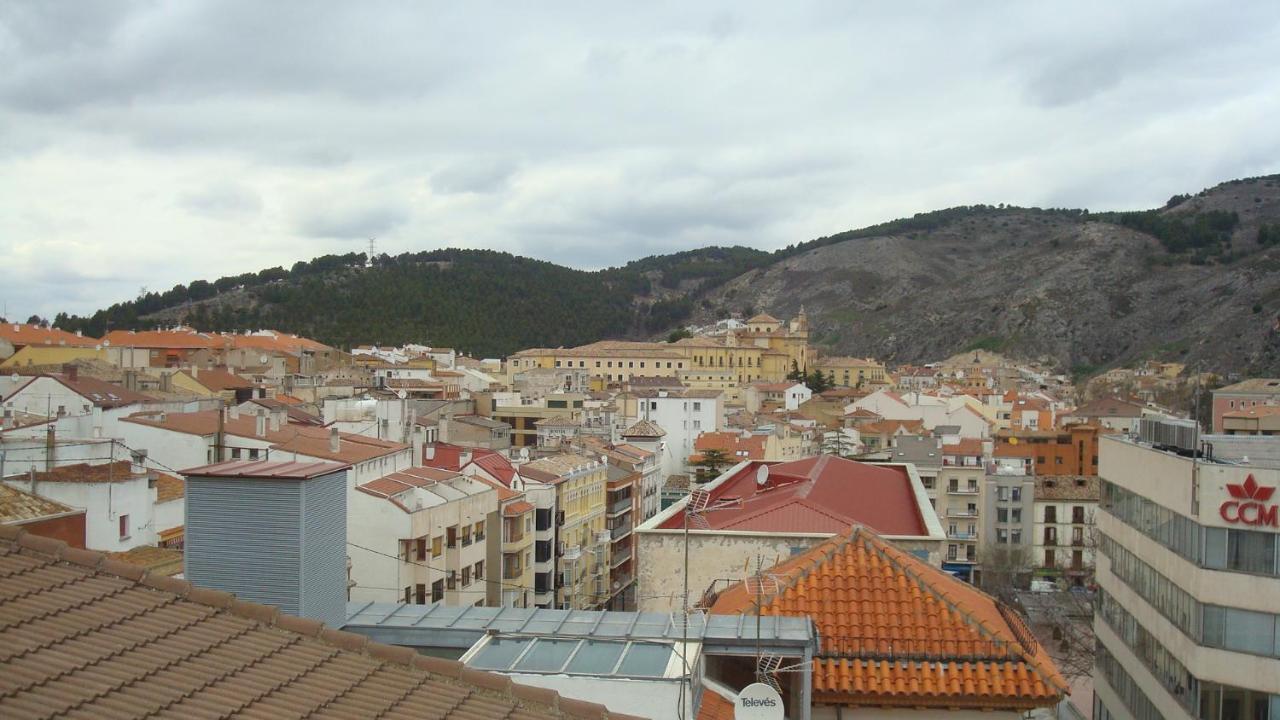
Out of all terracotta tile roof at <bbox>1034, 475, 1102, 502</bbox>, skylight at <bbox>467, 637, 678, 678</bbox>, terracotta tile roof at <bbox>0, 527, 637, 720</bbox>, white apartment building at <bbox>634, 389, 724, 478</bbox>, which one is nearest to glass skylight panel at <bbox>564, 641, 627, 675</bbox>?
skylight at <bbox>467, 637, 678, 678</bbox>

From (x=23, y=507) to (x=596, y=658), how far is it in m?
9.08

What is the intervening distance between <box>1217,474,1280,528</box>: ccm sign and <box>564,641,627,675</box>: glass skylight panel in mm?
10475

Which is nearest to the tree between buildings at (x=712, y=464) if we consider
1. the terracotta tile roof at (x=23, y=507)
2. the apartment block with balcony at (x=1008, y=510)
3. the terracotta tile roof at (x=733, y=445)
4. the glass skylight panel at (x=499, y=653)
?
the terracotta tile roof at (x=733, y=445)

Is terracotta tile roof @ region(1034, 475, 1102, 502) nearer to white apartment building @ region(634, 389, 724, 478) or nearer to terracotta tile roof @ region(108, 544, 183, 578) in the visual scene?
white apartment building @ region(634, 389, 724, 478)

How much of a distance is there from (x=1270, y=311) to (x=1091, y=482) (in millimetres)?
70637

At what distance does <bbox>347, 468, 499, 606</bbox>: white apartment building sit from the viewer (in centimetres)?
2442

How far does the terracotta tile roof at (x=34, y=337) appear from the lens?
73.9 meters

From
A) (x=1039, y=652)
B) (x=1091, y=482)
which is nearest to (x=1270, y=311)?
(x=1091, y=482)

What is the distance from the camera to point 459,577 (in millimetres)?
26906

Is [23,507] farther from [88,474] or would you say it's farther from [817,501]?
[817,501]

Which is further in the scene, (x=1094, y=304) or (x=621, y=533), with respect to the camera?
(x=1094, y=304)

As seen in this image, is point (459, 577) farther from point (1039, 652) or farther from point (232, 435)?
point (1039, 652)

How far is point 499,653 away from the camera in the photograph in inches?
323

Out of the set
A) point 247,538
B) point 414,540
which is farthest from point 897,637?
point 414,540
